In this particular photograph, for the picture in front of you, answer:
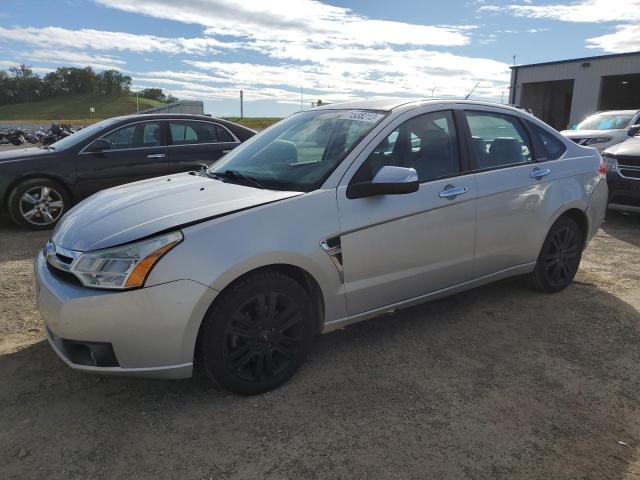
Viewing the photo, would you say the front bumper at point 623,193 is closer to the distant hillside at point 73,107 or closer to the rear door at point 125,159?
the rear door at point 125,159

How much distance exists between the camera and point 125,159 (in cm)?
720

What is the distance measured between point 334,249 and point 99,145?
5.30m

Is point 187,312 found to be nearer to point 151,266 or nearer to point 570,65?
point 151,266

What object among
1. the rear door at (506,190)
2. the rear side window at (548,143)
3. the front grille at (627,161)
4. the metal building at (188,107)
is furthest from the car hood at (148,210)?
the metal building at (188,107)

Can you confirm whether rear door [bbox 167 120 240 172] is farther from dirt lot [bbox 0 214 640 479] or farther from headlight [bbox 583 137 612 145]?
headlight [bbox 583 137 612 145]

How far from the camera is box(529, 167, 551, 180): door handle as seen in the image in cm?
401

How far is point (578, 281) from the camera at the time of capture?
16.0 ft

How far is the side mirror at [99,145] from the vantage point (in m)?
7.03

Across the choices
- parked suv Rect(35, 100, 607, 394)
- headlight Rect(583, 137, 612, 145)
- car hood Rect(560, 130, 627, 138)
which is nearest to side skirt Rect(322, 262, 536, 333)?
parked suv Rect(35, 100, 607, 394)

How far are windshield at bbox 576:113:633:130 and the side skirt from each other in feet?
28.6

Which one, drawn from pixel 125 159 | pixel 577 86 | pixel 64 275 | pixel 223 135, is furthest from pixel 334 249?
pixel 577 86

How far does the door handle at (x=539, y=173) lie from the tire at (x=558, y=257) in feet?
1.53

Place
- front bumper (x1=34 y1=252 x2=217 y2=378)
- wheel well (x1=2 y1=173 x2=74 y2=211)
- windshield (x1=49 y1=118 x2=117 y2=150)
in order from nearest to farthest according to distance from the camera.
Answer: front bumper (x1=34 y1=252 x2=217 y2=378), wheel well (x1=2 y1=173 x2=74 y2=211), windshield (x1=49 y1=118 x2=117 y2=150)

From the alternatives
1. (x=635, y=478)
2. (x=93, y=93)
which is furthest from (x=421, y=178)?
(x=93, y=93)
